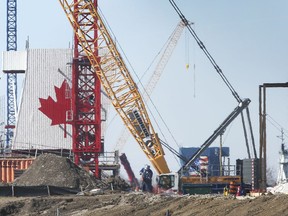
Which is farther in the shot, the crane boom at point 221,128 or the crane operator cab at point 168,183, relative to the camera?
the crane boom at point 221,128

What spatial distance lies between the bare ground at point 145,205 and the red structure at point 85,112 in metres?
30.4

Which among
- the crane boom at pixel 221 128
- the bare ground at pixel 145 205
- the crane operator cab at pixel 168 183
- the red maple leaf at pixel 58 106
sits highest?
the red maple leaf at pixel 58 106

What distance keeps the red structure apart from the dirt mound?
13.6 meters

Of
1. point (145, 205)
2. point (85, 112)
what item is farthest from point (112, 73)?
point (145, 205)

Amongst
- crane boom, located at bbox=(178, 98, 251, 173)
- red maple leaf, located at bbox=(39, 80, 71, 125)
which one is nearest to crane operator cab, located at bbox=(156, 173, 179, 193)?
crane boom, located at bbox=(178, 98, 251, 173)

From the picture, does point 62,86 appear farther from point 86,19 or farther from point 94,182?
point 94,182

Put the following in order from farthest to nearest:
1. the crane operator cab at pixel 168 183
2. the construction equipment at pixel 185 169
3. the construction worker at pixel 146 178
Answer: the construction equipment at pixel 185 169
the crane operator cab at pixel 168 183
the construction worker at pixel 146 178

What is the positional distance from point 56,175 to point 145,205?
26.9 meters

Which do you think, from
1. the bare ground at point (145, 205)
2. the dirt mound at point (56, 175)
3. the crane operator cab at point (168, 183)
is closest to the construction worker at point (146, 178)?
the crane operator cab at point (168, 183)

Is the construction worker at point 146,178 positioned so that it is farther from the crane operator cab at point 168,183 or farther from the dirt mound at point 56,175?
the dirt mound at point 56,175

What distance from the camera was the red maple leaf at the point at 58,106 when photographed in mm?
94688

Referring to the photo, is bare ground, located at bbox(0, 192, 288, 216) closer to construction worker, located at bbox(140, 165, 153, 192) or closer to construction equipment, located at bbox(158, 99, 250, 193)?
construction worker, located at bbox(140, 165, 153, 192)

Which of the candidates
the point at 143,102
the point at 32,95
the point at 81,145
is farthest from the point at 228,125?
the point at 32,95

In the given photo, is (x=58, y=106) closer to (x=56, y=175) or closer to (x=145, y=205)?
(x=56, y=175)
